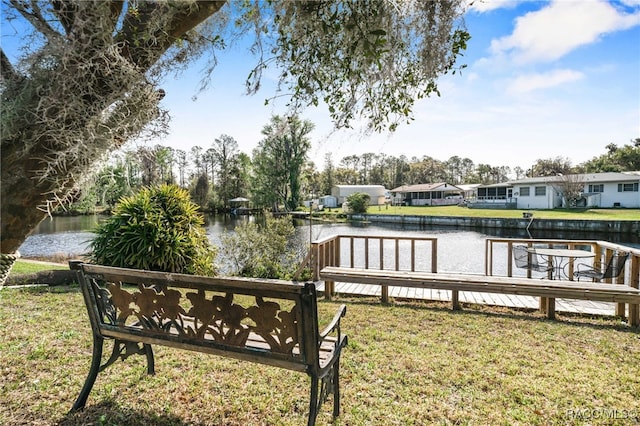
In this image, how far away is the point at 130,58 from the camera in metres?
1.25

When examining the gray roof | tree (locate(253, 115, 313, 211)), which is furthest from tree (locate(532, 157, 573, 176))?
tree (locate(253, 115, 313, 211))

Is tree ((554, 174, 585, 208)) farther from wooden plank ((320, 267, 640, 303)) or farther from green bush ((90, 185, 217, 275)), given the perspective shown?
green bush ((90, 185, 217, 275))

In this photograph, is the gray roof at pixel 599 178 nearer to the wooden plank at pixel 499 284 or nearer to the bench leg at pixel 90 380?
the wooden plank at pixel 499 284

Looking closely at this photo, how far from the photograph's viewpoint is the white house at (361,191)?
4535 centimetres

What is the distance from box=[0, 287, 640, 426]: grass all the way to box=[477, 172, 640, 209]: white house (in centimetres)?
2880

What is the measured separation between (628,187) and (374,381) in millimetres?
33399

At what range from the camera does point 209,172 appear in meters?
42.4

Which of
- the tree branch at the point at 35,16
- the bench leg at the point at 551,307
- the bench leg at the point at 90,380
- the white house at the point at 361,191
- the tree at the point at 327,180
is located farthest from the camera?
the tree at the point at 327,180

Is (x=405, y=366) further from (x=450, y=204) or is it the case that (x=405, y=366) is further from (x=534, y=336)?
(x=450, y=204)

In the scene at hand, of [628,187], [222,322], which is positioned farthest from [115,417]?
A: [628,187]

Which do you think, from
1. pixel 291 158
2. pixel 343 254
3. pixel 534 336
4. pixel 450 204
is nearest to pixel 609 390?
pixel 534 336

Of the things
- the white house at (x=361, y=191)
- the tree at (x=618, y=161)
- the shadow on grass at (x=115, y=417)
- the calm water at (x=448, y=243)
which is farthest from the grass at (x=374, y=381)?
the tree at (x=618, y=161)

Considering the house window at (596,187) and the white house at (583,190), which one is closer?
the white house at (583,190)

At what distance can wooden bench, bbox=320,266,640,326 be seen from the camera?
11.9 feet
